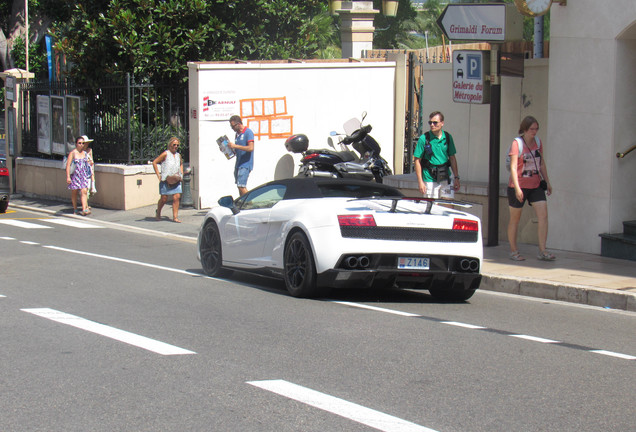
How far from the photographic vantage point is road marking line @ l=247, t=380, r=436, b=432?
16.6ft

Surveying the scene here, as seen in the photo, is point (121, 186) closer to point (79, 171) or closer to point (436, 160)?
point (79, 171)

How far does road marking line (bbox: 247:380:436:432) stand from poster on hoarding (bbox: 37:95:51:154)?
→ 20.0 metres

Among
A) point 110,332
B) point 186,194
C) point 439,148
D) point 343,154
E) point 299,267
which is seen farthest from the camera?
point 186,194

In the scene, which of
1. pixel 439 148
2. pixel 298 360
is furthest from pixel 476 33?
pixel 298 360

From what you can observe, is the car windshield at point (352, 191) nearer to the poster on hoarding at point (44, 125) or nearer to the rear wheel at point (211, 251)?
the rear wheel at point (211, 251)

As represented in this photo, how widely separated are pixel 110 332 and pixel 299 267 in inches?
99.8

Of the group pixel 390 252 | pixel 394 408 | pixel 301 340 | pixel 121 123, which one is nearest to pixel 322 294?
pixel 390 252

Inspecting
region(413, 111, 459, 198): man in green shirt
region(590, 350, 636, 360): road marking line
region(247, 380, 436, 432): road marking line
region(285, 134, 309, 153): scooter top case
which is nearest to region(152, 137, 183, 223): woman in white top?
region(285, 134, 309, 153): scooter top case

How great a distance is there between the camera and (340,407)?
17.7ft

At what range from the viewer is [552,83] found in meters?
13.0

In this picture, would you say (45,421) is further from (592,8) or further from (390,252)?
(592,8)

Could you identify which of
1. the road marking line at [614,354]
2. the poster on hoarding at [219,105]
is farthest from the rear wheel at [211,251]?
the poster on hoarding at [219,105]

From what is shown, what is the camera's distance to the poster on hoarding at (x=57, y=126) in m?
23.8

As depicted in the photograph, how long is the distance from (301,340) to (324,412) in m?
2.09
